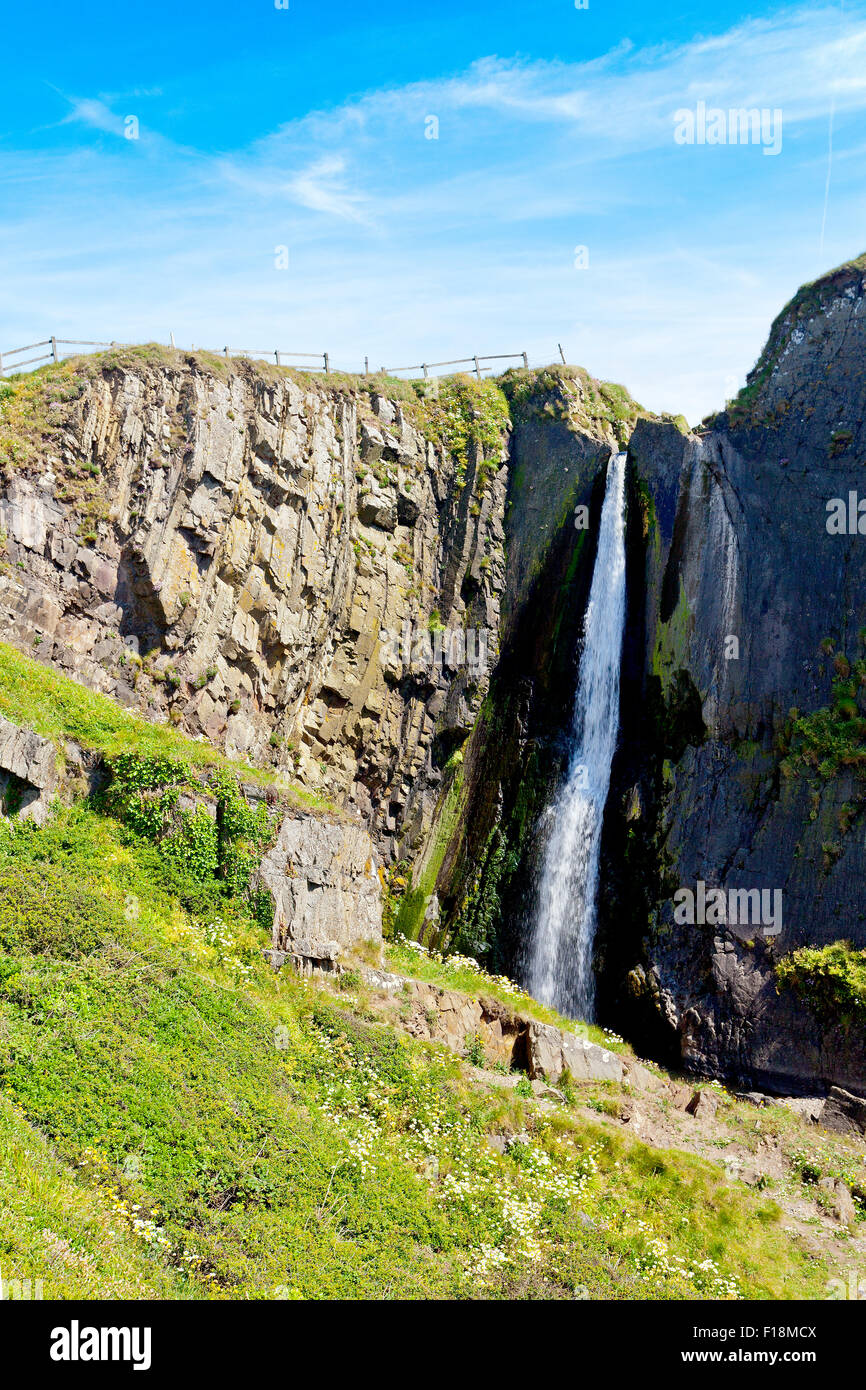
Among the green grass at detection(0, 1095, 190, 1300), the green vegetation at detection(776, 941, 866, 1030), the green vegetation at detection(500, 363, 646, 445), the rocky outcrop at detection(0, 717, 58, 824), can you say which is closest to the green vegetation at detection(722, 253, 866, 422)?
the green vegetation at detection(500, 363, 646, 445)

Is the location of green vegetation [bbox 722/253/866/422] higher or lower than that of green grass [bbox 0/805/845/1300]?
higher

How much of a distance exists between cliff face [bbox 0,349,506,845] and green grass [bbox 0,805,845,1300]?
7330 mm

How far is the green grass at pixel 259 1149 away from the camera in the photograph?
33.5 ft

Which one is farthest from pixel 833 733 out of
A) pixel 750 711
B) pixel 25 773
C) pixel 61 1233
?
pixel 61 1233

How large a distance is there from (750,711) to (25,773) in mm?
17433

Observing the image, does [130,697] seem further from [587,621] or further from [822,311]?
[822,311]

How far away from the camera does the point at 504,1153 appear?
14617mm

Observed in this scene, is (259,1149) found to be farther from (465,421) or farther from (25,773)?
(465,421)

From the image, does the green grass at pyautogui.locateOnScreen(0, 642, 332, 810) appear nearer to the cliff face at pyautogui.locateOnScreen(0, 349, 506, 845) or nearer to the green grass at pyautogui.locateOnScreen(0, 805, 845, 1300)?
the green grass at pyautogui.locateOnScreen(0, 805, 845, 1300)

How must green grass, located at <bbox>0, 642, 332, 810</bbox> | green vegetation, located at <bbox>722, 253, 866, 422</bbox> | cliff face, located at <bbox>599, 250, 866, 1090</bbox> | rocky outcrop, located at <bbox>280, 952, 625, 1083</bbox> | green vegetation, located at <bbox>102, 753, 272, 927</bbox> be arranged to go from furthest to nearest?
green vegetation, located at <bbox>722, 253, 866, 422</bbox>
cliff face, located at <bbox>599, 250, 866, 1090</bbox>
rocky outcrop, located at <bbox>280, 952, 625, 1083</bbox>
green grass, located at <bbox>0, 642, 332, 810</bbox>
green vegetation, located at <bbox>102, 753, 272, 927</bbox>

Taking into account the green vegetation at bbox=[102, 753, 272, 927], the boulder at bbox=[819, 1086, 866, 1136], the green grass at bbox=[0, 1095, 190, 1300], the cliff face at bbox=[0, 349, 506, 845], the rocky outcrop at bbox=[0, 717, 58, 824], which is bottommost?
the boulder at bbox=[819, 1086, 866, 1136]

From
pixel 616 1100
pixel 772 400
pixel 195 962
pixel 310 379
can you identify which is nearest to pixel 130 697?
pixel 195 962

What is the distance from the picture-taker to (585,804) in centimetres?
2680

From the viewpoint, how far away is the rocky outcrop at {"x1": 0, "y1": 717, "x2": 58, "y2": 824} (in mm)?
15219
